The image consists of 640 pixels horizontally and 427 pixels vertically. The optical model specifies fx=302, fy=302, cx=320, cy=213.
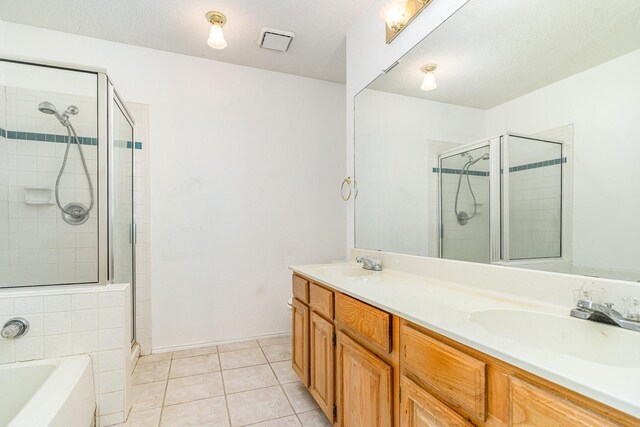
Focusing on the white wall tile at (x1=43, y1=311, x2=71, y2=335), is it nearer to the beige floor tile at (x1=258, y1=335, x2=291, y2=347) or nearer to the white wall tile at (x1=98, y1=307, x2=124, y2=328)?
the white wall tile at (x1=98, y1=307, x2=124, y2=328)

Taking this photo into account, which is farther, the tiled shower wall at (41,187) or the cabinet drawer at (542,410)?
the tiled shower wall at (41,187)

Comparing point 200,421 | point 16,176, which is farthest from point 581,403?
point 16,176

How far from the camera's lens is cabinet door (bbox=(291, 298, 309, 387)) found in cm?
180

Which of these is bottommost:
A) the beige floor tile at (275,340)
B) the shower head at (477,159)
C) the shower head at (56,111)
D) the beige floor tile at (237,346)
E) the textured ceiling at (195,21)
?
the beige floor tile at (275,340)

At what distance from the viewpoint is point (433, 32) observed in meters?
1.59

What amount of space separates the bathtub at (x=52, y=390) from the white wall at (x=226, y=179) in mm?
1063

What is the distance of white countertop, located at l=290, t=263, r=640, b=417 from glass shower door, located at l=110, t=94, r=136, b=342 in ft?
4.20

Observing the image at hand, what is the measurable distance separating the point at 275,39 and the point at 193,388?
2.66 metres

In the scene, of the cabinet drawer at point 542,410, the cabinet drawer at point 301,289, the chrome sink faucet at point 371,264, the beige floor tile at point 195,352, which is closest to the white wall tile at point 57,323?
the beige floor tile at point 195,352

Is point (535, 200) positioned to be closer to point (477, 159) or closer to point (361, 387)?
point (477, 159)

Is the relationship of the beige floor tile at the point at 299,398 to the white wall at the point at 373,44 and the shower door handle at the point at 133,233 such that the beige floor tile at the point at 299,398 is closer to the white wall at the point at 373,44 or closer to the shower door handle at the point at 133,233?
the white wall at the point at 373,44

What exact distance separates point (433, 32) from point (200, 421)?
2.47 meters

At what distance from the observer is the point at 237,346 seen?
2.73 m

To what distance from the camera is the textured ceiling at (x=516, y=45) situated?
949 millimetres
